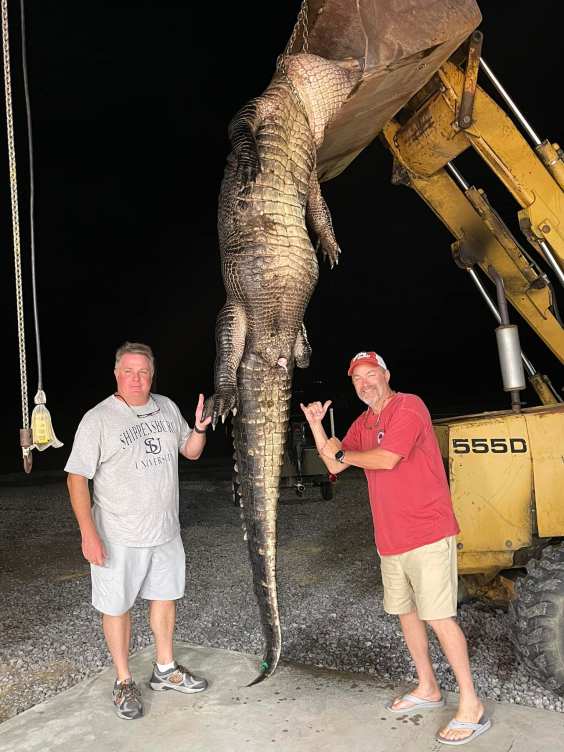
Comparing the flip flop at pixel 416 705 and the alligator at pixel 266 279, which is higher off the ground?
the alligator at pixel 266 279

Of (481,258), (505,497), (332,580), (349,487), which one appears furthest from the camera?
(349,487)

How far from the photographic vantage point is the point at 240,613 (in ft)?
16.7

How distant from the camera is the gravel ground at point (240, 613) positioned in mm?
3916

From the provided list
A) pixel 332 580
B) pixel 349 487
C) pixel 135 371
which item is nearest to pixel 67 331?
pixel 349 487

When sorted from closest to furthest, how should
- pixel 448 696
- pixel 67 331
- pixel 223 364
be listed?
pixel 223 364
pixel 448 696
pixel 67 331

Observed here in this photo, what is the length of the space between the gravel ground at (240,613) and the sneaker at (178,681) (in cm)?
70

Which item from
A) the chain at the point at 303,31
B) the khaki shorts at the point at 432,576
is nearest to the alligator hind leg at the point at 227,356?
the khaki shorts at the point at 432,576

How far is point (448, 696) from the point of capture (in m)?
3.35

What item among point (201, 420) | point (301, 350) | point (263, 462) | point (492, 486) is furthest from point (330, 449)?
point (492, 486)

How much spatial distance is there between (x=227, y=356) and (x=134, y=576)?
1.34m

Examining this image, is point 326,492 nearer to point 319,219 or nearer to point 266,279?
point 319,219

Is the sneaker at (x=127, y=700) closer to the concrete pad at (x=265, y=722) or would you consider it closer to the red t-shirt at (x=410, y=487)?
the concrete pad at (x=265, y=722)

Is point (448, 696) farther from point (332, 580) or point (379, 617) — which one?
point (332, 580)

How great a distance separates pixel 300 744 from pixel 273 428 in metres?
1.38
